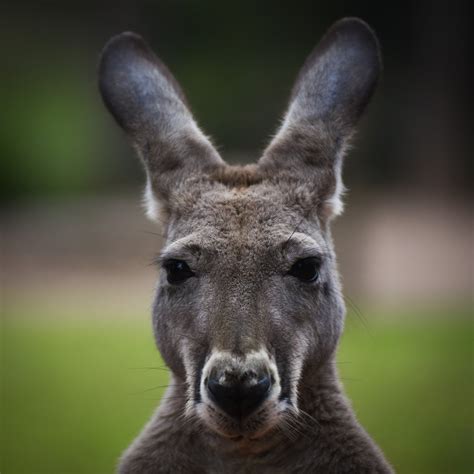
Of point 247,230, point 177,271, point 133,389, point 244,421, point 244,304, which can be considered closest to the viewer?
point 244,421

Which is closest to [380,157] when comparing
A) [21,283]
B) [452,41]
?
[452,41]

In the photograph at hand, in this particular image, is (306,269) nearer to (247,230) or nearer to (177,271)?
(247,230)

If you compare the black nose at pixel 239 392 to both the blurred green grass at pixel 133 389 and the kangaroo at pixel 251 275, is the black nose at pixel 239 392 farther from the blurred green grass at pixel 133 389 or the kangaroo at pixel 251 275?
the blurred green grass at pixel 133 389

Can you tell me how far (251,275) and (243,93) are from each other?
1861cm

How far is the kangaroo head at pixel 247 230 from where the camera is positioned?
16.8ft

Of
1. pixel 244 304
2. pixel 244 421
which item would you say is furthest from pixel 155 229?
pixel 244 421

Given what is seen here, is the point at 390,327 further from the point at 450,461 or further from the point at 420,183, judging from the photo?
the point at 420,183

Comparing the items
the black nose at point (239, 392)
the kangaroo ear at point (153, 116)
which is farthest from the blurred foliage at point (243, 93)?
the black nose at point (239, 392)

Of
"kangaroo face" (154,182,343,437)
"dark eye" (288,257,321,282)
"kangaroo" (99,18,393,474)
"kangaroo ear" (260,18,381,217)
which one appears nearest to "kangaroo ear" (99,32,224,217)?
"kangaroo" (99,18,393,474)

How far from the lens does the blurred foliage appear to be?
22.3 meters

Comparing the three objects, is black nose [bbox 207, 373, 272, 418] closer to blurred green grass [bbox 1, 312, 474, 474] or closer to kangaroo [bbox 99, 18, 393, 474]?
kangaroo [bbox 99, 18, 393, 474]

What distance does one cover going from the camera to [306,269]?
18.6 feet

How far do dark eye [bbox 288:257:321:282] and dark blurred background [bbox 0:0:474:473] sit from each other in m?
4.07

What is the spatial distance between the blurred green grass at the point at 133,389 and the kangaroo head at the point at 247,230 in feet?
11.0
